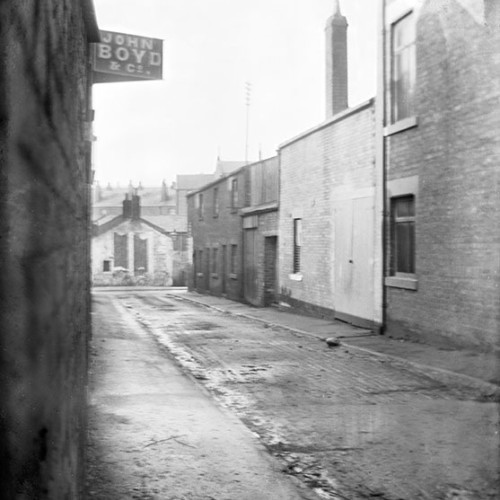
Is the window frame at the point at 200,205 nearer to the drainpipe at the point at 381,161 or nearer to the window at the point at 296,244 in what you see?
the window at the point at 296,244

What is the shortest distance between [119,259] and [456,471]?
175 ft

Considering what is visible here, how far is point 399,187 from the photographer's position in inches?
489

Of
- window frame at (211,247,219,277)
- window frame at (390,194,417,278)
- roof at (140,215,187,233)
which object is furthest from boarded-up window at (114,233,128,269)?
window frame at (390,194,417,278)

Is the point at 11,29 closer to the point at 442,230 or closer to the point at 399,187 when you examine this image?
the point at 442,230

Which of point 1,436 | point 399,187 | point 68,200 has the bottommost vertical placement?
point 1,436

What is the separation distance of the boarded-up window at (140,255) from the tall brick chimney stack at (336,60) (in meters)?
37.7

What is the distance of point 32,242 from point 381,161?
12.5m

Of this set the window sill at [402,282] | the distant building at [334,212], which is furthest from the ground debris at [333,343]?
the distant building at [334,212]

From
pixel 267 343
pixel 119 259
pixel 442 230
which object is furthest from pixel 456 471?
pixel 119 259

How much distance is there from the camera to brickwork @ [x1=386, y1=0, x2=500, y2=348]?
9695 millimetres

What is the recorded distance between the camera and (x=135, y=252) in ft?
188

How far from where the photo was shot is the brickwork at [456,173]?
970 cm

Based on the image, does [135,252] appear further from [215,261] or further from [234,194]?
[234,194]

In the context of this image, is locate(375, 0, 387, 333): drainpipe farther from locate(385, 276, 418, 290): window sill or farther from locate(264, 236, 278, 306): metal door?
locate(264, 236, 278, 306): metal door
